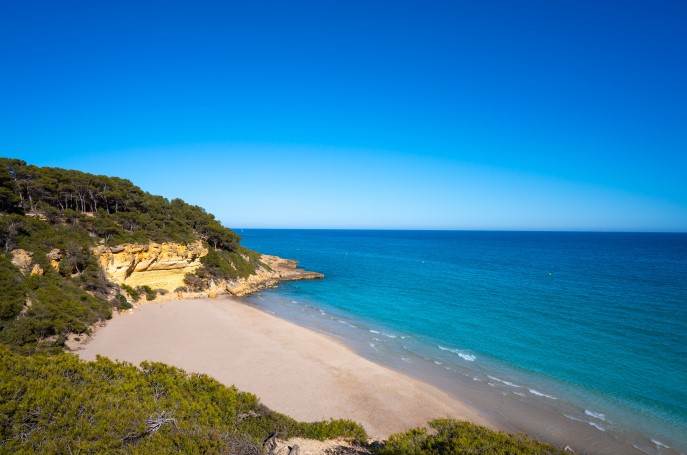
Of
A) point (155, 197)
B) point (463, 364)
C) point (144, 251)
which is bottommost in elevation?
point (463, 364)

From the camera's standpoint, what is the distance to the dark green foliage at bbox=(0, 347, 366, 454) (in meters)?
6.43

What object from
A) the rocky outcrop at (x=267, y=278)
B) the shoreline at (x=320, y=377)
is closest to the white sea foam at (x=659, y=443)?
the shoreline at (x=320, y=377)

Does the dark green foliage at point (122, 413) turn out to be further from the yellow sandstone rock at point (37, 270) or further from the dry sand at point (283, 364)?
the yellow sandstone rock at point (37, 270)

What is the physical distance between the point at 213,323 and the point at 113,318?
7.07 meters

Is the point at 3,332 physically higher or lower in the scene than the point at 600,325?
higher

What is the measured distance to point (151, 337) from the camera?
72.7 ft

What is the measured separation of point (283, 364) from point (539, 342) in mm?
18885

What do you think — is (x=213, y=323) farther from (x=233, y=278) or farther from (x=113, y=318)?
(x=233, y=278)

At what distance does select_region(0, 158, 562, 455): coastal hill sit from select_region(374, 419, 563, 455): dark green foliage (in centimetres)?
4

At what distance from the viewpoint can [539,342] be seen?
2461 cm

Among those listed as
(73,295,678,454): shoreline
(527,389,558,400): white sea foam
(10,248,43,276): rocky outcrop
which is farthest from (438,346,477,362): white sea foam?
(10,248,43,276): rocky outcrop

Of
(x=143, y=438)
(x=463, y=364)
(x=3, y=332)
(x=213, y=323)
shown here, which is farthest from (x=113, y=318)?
(x=463, y=364)

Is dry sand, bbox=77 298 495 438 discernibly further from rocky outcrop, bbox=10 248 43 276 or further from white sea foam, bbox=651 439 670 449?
white sea foam, bbox=651 439 670 449

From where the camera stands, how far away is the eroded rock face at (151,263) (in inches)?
1103
